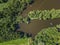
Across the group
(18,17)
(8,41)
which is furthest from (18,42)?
(18,17)

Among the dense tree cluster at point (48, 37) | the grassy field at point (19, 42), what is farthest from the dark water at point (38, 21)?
the dense tree cluster at point (48, 37)

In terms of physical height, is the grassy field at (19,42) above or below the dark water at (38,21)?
below

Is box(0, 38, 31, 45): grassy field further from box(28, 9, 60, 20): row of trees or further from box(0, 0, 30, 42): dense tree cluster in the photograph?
box(28, 9, 60, 20): row of trees

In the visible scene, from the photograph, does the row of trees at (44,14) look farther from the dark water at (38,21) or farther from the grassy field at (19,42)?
the grassy field at (19,42)

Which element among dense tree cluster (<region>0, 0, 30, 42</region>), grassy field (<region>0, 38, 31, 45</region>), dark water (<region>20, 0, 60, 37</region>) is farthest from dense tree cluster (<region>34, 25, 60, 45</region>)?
dense tree cluster (<region>0, 0, 30, 42</region>)

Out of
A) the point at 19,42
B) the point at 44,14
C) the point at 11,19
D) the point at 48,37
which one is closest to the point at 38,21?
the point at 44,14
